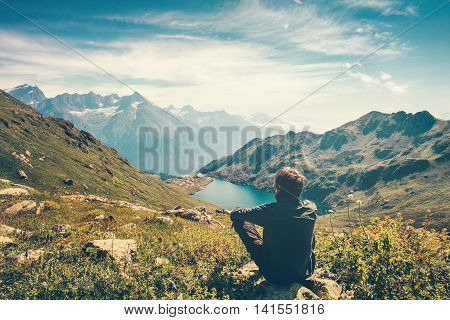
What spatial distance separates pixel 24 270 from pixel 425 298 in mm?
13544

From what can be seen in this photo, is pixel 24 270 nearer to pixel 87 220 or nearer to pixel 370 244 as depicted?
pixel 87 220

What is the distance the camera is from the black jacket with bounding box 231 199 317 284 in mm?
11203

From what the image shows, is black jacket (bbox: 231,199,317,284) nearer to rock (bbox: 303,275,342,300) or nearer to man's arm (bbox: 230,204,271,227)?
man's arm (bbox: 230,204,271,227)

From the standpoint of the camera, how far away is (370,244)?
12211 millimetres

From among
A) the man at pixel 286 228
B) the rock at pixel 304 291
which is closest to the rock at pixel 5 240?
the man at pixel 286 228

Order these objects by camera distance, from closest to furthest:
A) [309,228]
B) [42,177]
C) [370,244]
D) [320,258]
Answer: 1. [309,228]
2. [370,244]
3. [320,258]
4. [42,177]

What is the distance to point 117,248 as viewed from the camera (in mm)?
14688

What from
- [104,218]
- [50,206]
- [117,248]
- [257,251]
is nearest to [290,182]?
[257,251]

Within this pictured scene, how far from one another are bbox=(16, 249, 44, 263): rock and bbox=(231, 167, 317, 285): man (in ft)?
29.7

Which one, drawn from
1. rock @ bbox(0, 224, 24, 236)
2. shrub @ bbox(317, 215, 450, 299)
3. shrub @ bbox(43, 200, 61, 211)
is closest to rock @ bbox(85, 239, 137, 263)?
rock @ bbox(0, 224, 24, 236)

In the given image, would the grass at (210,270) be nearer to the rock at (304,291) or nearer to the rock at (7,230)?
the rock at (304,291)

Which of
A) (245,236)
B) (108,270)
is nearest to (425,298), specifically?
(245,236)

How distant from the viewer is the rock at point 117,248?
14133 mm

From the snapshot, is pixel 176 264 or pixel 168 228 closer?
pixel 176 264
